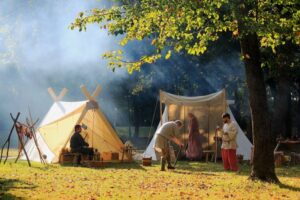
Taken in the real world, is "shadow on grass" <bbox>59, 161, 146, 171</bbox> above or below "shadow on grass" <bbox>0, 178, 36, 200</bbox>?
above

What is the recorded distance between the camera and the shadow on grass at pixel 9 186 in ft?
25.8

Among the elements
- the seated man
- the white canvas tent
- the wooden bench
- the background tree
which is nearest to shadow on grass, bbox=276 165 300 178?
the background tree

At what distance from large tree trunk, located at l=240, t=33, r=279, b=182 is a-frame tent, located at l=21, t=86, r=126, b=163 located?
680cm

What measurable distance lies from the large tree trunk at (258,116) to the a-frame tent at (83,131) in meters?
6.80

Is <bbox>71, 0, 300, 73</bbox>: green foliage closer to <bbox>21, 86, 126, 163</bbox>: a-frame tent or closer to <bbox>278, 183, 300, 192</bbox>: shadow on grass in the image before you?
<bbox>278, 183, 300, 192</bbox>: shadow on grass

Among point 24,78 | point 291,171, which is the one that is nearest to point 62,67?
point 24,78

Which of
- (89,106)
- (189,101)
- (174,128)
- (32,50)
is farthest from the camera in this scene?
(32,50)

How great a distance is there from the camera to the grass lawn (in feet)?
26.9

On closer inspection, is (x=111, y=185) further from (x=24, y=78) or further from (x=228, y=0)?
(x=24, y=78)

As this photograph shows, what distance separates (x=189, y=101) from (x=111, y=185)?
8.18 metres

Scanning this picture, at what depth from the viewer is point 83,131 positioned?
52.8 feet

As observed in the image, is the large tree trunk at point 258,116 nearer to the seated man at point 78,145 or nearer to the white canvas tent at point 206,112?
the seated man at point 78,145

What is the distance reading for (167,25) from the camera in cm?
825

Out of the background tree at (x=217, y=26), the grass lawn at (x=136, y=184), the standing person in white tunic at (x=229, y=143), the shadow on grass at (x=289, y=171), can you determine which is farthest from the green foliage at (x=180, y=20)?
the shadow on grass at (x=289, y=171)
